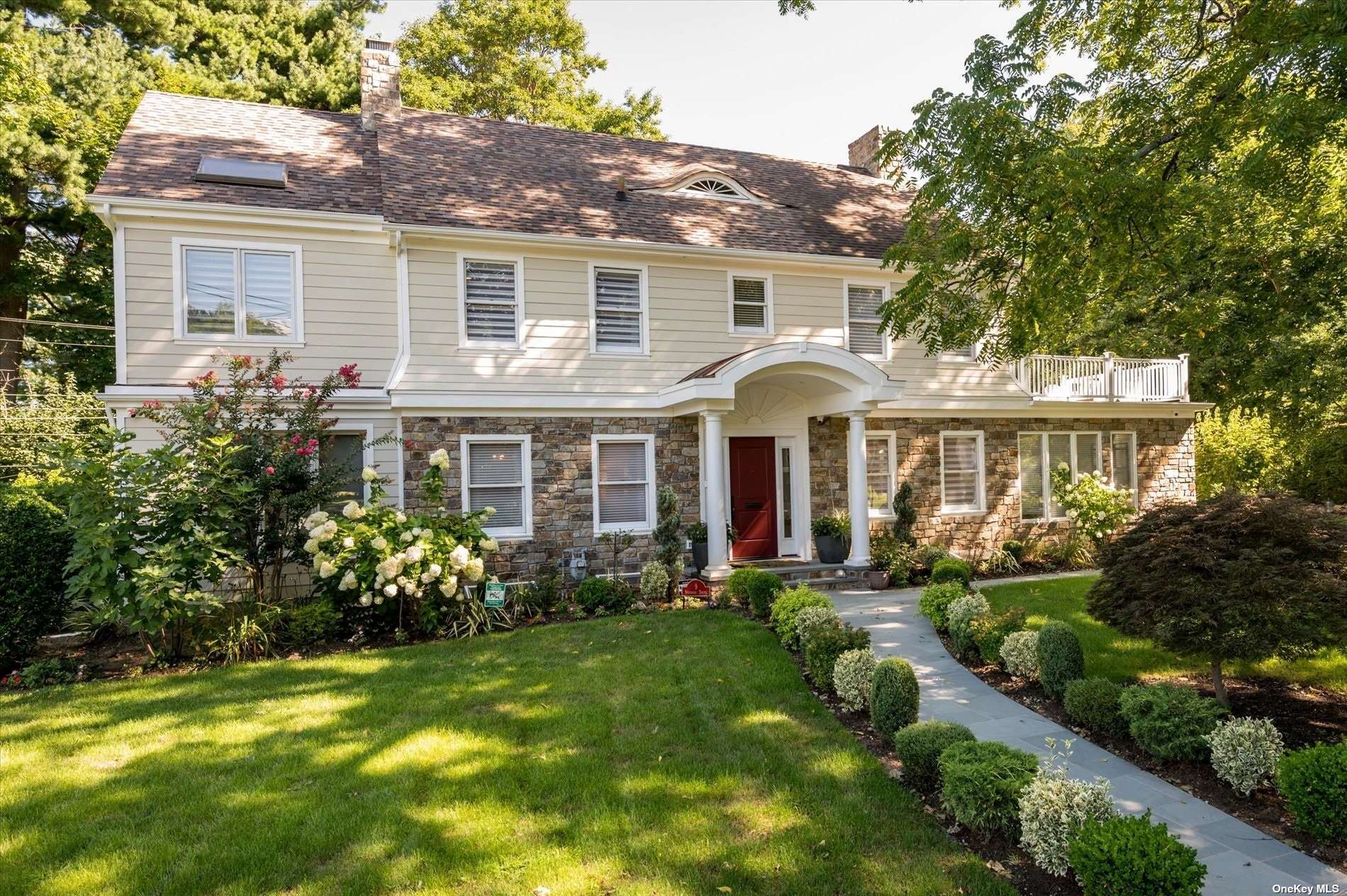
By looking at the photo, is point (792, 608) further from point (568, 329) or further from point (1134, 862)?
point (568, 329)

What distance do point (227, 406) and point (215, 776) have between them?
5.07 m

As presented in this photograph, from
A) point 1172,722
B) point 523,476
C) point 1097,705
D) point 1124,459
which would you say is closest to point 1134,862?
point 1172,722

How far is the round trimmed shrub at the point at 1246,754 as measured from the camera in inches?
163

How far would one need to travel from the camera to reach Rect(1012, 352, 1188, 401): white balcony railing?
14008 mm

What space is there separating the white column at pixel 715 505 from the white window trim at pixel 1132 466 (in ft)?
30.6

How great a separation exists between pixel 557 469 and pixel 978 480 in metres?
8.09

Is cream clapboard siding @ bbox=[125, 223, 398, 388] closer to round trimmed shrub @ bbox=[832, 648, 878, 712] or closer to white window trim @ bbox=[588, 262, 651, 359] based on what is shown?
white window trim @ bbox=[588, 262, 651, 359]

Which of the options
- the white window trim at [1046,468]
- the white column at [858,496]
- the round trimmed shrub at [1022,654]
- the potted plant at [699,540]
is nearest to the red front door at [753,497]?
the potted plant at [699,540]

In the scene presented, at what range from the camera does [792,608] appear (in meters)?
7.80

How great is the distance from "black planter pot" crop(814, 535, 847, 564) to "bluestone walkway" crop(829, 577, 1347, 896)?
338 cm

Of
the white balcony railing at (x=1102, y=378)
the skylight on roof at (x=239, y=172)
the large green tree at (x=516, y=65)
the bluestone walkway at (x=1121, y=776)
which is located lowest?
the bluestone walkway at (x=1121, y=776)

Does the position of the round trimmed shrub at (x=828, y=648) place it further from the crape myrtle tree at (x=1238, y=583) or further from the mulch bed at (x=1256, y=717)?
the crape myrtle tree at (x=1238, y=583)

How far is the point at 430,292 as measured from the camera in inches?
426

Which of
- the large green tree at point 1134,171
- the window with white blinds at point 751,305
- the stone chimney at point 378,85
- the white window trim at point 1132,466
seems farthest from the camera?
the white window trim at point 1132,466
